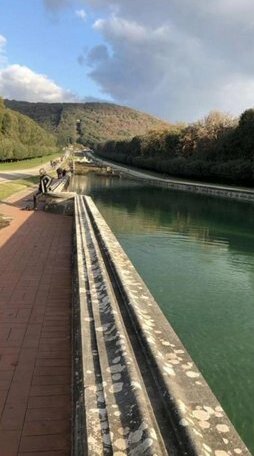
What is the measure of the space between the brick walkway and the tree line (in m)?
28.3

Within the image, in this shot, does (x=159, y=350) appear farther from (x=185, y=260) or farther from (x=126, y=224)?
(x=126, y=224)

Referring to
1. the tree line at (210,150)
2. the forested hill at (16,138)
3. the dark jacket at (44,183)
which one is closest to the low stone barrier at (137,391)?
the dark jacket at (44,183)

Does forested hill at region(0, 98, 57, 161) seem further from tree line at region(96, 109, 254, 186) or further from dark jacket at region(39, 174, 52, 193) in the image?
dark jacket at region(39, 174, 52, 193)

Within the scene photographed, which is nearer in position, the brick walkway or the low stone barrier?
the low stone barrier

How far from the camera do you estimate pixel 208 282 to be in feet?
31.9

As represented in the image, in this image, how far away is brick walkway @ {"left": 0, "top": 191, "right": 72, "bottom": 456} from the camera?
342cm

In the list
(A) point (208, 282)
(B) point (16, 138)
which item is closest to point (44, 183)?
(A) point (208, 282)

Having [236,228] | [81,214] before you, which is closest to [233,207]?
[236,228]

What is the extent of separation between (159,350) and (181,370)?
0.34m

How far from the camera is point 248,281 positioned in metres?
10.0

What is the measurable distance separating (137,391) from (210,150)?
42402mm

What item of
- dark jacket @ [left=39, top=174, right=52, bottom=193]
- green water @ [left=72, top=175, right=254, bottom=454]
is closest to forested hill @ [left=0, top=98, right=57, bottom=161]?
dark jacket @ [left=39, top=174, right=52, bottom=193]

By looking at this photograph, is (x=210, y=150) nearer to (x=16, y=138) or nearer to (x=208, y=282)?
(x=16, y=138)

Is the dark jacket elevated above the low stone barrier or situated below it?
above
